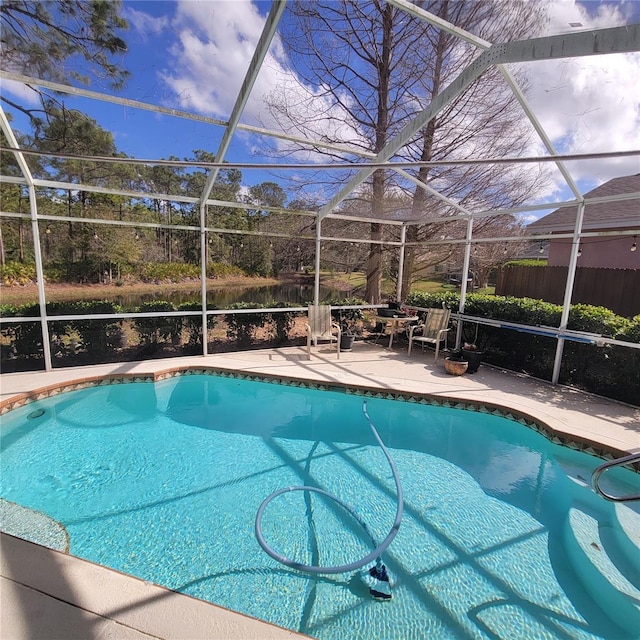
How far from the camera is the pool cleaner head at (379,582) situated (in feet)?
7.57

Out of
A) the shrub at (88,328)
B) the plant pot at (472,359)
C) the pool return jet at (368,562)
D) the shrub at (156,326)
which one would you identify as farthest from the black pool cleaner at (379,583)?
the shrub at (88,328)

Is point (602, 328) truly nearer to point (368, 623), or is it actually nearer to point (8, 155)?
point (368, 623)

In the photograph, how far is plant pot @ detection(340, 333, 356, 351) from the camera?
7.55 m

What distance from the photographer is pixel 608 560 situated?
2627 mm

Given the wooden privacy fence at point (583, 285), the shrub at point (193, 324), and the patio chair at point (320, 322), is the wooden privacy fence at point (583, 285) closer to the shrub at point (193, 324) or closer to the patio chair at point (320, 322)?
the patio chair at point (320, 322)

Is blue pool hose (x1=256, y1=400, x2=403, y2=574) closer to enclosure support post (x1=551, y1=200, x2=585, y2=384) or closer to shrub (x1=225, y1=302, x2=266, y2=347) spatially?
enclosure support post (x1=551, y1=200, x2=585, y2=384)

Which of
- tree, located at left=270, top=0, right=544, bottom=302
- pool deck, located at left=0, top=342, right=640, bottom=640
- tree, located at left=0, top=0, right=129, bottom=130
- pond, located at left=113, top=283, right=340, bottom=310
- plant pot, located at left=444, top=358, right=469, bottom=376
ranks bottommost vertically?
pool deck, located at left=0, top=342, right=640, bottom=640

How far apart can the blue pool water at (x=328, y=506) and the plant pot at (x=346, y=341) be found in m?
2.35

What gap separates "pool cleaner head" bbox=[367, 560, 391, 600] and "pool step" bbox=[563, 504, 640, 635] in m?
1.40

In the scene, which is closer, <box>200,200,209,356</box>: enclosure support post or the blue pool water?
the blue pool water

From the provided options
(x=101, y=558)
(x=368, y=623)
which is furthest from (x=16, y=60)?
(x=368, y=623)

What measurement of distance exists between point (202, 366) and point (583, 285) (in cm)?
905

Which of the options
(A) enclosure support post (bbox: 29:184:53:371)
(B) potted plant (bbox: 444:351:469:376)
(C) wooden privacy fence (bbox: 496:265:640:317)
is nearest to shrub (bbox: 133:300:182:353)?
(A) enclosure support post (bbox: 29:184:53:371)

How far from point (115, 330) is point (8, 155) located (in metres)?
2.98
